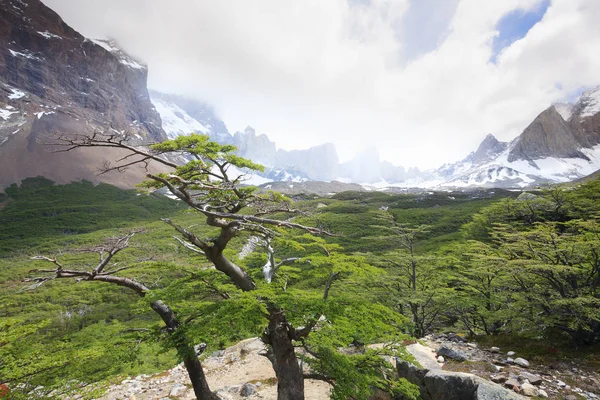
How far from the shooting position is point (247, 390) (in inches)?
624

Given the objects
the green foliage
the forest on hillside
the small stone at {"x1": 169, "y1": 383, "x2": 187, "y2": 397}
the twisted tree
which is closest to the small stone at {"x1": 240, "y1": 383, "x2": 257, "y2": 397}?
the small stone at {"x1": 169, "y1": 383, "x2": 187, "y2": 397}

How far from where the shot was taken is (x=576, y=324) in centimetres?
1188

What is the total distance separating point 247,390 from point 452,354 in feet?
37.0

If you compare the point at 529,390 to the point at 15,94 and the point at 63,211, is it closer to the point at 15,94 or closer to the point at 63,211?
the point at 63,211

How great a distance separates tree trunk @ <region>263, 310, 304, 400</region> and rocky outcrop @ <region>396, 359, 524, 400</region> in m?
5.15

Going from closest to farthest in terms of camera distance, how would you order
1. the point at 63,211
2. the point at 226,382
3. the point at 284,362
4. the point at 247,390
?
the point at 284,362, the point at 247,390, the point at 226,382, the point at 63,211

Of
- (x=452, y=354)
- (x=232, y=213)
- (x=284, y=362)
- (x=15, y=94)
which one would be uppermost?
(x=15, y=94)

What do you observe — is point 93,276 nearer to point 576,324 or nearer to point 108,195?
point 576,324

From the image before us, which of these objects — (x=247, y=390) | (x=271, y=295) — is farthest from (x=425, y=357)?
(x=247, y=390)

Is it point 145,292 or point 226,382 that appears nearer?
point 145,292

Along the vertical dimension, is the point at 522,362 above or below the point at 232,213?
below

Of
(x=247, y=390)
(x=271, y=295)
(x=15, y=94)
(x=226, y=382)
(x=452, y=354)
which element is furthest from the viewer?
(x=15, y=94)

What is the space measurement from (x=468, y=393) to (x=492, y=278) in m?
11.5

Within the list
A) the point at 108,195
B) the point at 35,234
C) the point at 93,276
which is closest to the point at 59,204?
the point at 108,195
